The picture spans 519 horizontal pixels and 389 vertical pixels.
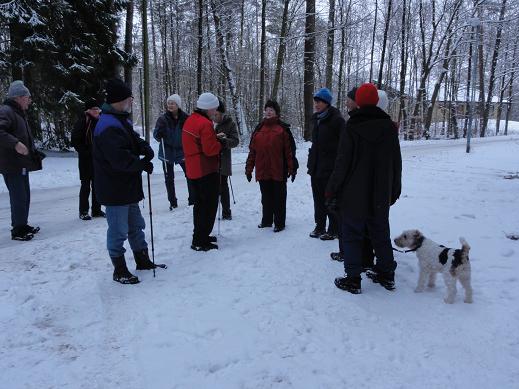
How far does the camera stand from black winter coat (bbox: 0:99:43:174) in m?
5.63

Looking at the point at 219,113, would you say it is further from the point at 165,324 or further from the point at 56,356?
the point at 56,356

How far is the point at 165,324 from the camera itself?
3682 mm

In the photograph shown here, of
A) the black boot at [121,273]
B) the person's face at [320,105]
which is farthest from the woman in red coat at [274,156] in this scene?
the black boot at [121,273]

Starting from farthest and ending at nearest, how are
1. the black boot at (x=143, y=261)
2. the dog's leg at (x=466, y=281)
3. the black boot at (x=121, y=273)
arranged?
the black boot at (x=143, y=261) < the black boot at (x=121, y=273) < the dog's leg at (x=466, y=281)

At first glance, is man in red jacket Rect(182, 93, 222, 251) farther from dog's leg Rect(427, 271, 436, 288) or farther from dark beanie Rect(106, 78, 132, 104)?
dog's leg Rect(427, 271, 436, 288)

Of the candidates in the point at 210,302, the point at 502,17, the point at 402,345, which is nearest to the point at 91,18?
the point at 210,302

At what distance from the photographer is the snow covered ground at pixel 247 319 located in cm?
301

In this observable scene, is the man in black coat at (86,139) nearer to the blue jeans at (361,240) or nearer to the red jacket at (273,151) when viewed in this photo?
the red jacket at (273,151)

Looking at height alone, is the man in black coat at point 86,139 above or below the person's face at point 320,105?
below

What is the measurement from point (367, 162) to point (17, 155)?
4.87 metres

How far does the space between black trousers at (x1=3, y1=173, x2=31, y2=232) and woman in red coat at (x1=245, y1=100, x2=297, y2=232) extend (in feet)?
11.0

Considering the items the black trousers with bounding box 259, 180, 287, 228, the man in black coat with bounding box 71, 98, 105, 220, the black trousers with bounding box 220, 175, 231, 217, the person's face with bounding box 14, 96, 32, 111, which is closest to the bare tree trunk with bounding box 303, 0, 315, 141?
the black trousers with bounding box 220, 175, 231, 217

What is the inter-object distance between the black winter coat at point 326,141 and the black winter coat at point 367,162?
50.2 inches

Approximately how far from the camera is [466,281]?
154 inches
